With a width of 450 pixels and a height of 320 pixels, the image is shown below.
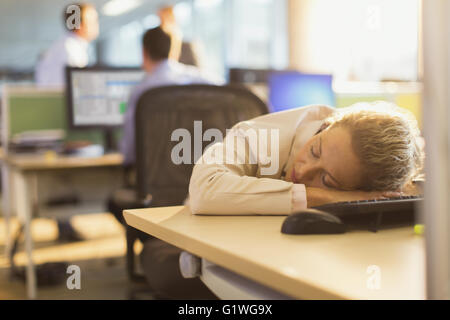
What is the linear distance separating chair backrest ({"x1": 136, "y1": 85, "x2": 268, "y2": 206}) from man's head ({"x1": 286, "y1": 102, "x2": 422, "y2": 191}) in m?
0.76

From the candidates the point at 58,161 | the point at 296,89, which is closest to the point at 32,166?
the point at 58,161

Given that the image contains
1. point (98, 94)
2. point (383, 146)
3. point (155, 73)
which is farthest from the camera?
point (98, 94)

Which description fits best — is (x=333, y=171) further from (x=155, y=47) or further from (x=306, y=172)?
(x=155, y=47)

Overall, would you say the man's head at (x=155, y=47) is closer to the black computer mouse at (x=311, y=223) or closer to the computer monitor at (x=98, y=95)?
the computer monitor at (x=98, y=95)

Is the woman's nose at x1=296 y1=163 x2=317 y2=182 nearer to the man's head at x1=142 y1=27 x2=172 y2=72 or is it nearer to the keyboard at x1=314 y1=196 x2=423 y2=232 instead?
the keyboard at x1=314 y1=196 x2=423 y2=232

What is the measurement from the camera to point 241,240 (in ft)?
2.61

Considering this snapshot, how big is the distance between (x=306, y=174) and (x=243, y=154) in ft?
0.48

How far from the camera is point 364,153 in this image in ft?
3.36

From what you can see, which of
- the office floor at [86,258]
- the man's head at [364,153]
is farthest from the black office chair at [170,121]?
the man's head at [364,153]

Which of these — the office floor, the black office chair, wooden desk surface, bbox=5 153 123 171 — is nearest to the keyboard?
the black office chair

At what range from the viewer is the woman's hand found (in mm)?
1034

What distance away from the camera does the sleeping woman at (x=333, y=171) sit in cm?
102

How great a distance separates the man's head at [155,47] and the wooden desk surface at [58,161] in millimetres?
518

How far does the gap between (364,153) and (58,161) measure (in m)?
2.01
